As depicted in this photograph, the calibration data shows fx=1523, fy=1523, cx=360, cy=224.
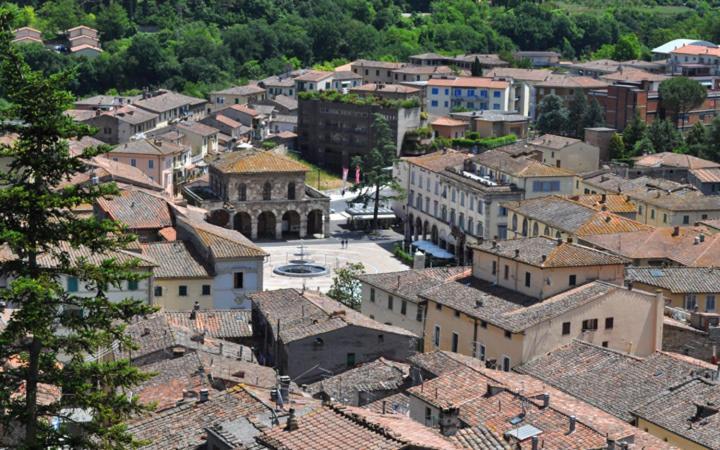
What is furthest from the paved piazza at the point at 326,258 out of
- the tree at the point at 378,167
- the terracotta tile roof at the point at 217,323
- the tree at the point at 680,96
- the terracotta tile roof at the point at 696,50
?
the terracotta tile roof at the point at 696,50

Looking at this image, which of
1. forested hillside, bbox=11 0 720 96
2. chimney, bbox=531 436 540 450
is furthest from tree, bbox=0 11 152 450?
forested hillside, bbox=11 0 720 96

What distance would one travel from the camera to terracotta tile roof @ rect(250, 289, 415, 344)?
4728 centimetres

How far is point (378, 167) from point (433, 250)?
13.4 meters

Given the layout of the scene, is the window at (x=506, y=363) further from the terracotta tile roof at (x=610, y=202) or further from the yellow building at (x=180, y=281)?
the terracotta tile roof at (x=610, y=202)

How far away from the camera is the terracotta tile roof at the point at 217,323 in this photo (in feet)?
166

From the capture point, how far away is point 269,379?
41.0m

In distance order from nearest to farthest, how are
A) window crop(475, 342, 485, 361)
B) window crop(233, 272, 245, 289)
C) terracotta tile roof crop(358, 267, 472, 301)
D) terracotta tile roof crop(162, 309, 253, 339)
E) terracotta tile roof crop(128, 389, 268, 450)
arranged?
terracotta tile roof crop(128, 389, 268, 450) → window crop(475, 342, 485, 361) → terracotta tile roof crop(162, 309, 253, 339) → terracotta tile roof crop(358, 267, 472, 301) → window crop(233, 272, 245, 289)

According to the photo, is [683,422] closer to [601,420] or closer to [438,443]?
[601,420]

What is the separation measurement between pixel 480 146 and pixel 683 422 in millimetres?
79974

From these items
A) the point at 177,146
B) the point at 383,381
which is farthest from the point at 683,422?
the point at 177,146

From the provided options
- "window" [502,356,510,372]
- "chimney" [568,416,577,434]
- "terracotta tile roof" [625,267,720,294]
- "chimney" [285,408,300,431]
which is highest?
"chimney" [285,408,300,431]

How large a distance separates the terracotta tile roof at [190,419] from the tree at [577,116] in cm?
8945

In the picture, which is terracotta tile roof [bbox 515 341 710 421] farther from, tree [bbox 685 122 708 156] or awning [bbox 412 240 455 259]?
tree [bbox 685 122 708 156]

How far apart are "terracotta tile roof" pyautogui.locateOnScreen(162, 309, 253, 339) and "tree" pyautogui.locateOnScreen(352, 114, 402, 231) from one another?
44730 mm
